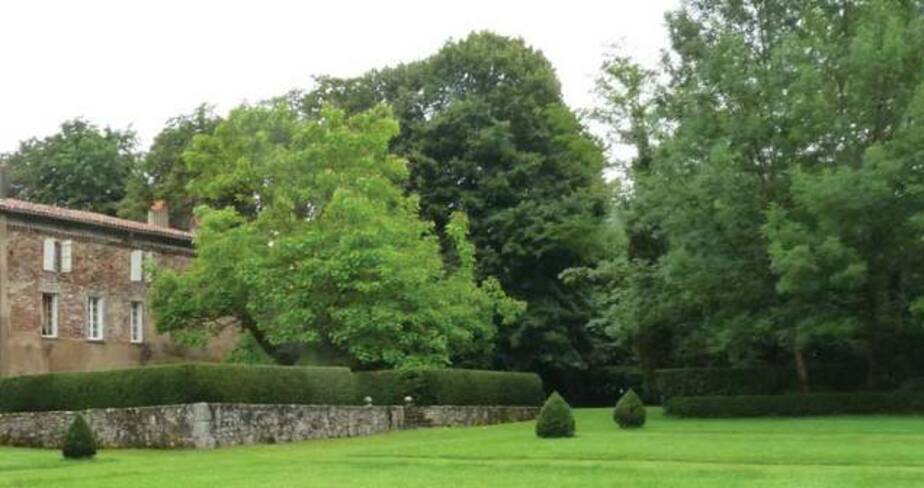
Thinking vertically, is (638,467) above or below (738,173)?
below

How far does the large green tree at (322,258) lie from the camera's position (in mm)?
43219

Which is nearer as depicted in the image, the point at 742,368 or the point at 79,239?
the point at 742,368

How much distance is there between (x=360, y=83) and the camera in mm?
59500

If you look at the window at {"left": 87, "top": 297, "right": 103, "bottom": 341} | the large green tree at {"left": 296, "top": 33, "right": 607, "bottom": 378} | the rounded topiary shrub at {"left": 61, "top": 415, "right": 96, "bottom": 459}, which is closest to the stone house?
the window at {"left": 87, "top": 297, "right": 103, "bottom": 341}

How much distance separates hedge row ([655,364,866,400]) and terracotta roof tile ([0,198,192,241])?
2285cm

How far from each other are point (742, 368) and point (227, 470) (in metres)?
24.6

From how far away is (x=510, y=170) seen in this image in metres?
56.8

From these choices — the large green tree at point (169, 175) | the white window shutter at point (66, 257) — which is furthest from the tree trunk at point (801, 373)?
the large green tree at point (169, 175)

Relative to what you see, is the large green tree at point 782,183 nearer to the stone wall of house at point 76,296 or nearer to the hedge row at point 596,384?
the hedge row at point 596,384

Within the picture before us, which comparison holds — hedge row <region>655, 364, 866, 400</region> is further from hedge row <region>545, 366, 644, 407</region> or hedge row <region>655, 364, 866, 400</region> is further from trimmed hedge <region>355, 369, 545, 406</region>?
hedge row <region>545, 366, 644, 407</region>

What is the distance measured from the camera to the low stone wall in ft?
113

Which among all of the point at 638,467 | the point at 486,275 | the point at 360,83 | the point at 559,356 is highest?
the point at 360,83

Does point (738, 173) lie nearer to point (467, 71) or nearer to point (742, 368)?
point (742, 368)

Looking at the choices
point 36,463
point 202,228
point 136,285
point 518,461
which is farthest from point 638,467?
point 136,285
